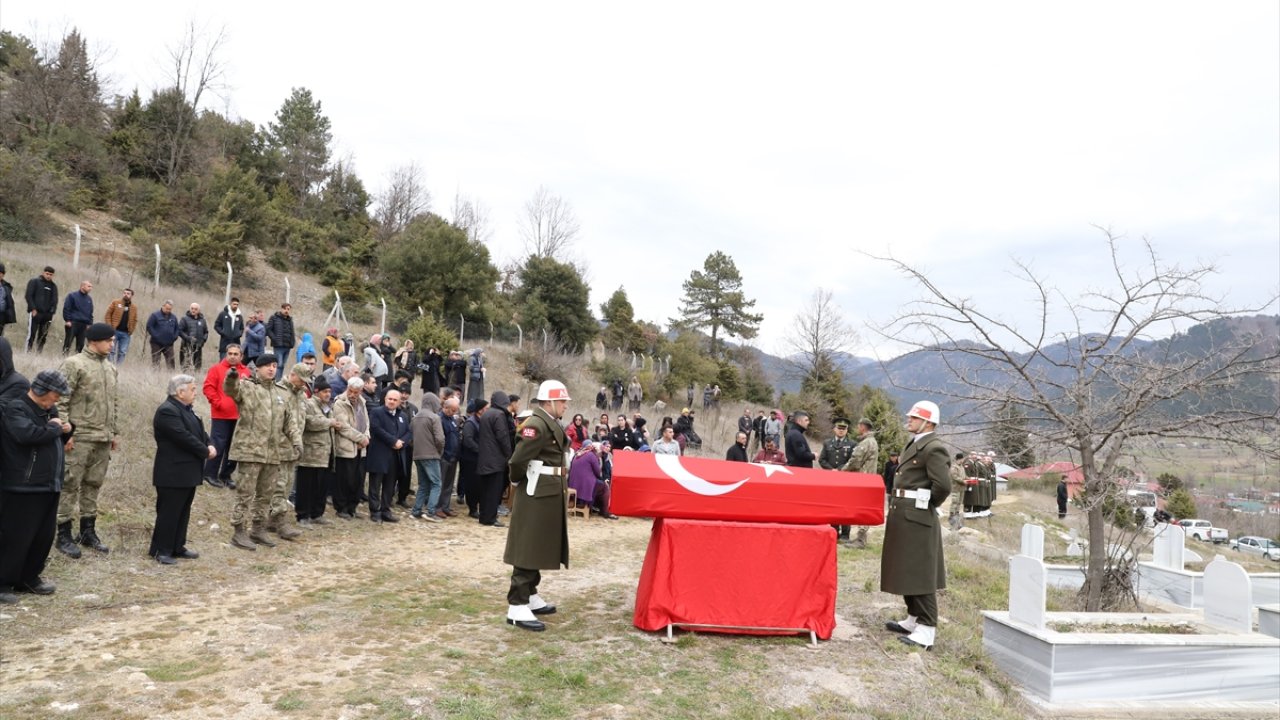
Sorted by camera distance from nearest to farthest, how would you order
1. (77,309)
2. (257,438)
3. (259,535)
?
(257,438), (259,535), (77,309)

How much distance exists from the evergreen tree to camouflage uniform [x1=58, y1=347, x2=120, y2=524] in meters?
48.4

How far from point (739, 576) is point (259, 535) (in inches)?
225

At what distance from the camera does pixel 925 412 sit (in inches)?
285

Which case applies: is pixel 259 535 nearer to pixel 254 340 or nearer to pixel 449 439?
pixel 449 439

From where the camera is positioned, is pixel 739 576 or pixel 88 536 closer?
pixel 739 576

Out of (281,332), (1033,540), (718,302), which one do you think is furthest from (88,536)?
(718,302)

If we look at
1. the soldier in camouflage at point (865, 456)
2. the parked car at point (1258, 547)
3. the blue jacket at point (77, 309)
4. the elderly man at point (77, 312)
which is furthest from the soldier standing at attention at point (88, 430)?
the parked car at point (1258, 547)

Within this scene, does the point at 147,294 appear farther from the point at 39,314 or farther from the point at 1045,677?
the point at 1045,677

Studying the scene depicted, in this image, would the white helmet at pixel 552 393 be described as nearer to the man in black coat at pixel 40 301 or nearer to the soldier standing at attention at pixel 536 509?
the soldier standing at attention at pixel 536 509

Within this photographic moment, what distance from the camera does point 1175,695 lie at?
7.51m

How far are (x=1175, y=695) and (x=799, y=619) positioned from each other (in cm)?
419

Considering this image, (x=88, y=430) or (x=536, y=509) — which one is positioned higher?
(x=88, y=430)

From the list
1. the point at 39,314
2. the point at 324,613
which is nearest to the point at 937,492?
the point at 324,613

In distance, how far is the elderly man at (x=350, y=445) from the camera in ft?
33.7
